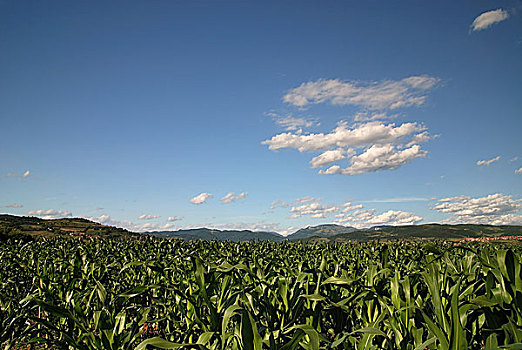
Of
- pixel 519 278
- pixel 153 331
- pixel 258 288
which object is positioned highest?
pixel 519 278

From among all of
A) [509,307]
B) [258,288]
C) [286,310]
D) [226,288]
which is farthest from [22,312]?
[509,307]

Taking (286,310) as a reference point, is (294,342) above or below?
above

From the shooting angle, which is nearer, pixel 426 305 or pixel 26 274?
pixel 426 305

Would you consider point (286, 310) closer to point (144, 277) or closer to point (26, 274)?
point (144, 277)

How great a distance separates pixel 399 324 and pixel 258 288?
1.65 metres

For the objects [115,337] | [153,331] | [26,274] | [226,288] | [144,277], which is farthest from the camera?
[26,274]

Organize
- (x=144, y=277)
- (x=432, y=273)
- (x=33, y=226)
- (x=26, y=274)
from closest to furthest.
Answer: (x=432, y=273) → (x=144, y=277) → (x=26, y=274) → (x=33, y=226)

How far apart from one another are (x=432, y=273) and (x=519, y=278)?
2.62 feet

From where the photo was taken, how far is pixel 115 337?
3025mm

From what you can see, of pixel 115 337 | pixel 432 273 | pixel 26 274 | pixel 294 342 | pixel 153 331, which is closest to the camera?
pixel 294 342

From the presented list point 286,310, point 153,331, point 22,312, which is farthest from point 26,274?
point 286,310

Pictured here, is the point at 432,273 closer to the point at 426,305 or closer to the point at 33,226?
the point at 426,305

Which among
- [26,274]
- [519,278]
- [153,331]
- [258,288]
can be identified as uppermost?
[519,278]

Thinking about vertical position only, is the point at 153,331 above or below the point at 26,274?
below
